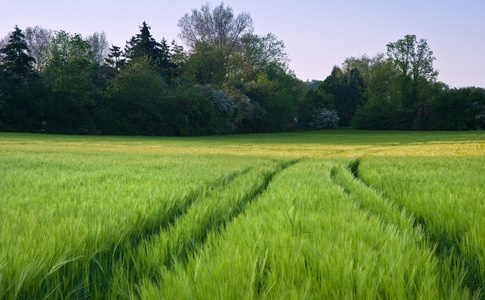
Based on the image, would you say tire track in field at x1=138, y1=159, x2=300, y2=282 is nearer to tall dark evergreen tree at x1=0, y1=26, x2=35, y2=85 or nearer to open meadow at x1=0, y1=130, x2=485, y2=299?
open meadow at x1=0, y1=130, x2=485, y2=299

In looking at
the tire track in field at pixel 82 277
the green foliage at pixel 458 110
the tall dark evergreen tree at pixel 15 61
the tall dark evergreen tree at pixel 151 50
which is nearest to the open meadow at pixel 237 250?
the tire track in field at pixel 82 277

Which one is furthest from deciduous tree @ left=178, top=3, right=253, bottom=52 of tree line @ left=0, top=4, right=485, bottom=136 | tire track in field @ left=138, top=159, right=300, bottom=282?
tire track in field @ left=138, top=159, right=300, bottom=282

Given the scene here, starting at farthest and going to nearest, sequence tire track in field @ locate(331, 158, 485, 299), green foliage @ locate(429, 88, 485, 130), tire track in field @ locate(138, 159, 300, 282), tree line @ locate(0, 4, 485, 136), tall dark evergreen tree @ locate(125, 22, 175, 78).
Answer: green foliage @ locate(429, 88, 485, 130)
tall dark evergreen tree @ locate(125, 22, 175, 78)
tree line @ locate(0, 4, 485, 136)
tire track in field @ locate(138, 159, 300, 282)
tire track in field @ locate(331, 158, 485, 299)

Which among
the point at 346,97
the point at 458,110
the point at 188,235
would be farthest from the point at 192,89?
the point at 346,97

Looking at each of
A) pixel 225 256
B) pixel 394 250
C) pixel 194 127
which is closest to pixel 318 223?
pixel 394 250

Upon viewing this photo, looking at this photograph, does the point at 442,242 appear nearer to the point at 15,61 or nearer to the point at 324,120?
the point at 15,61

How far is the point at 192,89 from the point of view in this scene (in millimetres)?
32594

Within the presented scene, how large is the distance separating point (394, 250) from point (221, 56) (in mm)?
38983

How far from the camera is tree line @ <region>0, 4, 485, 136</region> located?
87.1 feet

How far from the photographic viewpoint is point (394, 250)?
1.06m

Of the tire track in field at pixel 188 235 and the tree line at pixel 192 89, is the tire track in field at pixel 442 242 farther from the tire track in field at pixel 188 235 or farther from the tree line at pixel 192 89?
the tree line at pixel 192 89

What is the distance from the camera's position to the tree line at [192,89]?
26547mm

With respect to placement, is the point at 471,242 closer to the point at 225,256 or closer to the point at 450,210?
the point at 450,210

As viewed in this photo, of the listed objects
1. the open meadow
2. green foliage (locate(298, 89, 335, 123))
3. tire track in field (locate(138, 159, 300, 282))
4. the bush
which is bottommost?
tire track in field (locate(138, 159, 300, 282))
